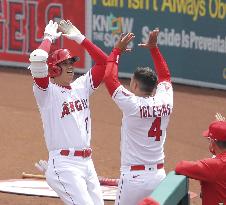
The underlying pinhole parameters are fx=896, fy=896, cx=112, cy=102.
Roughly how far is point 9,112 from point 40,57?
321 inches

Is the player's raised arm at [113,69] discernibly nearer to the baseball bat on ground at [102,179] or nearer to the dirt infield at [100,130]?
the dirt infield at [100,130]

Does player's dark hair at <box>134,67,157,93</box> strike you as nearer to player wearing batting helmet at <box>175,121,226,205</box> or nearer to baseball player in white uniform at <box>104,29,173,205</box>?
baseball player in white uniform at <box>104,29,173,205</box>

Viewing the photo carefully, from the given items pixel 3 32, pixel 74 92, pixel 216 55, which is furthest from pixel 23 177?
pixel 3 32

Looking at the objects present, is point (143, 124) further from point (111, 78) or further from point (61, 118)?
point (61, 118)

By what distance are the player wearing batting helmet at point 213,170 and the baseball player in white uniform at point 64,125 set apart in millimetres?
1950

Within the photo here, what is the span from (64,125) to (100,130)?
257 inches

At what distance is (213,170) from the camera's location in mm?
6348

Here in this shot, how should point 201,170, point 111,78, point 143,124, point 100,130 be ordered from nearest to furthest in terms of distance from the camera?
point 201,170
point 111,78
point 143,124
point 100,130

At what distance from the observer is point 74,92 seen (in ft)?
28.3

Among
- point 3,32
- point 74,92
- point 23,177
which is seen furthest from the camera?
point 3,32

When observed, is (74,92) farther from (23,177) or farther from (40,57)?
(23,177)

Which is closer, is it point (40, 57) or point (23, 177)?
point (40, 57)

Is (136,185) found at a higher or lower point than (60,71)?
lower

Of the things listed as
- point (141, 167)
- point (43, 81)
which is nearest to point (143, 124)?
point (141, 167)
